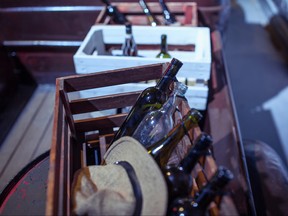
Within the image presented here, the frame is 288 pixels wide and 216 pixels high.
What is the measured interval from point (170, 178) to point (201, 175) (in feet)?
0.25

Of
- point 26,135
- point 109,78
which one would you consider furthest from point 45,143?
point 109,78

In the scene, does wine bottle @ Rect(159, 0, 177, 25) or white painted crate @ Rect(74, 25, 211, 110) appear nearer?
white painted crate @ Rect(74, 25, 211, 110)

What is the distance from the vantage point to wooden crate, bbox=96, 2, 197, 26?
1571 mm

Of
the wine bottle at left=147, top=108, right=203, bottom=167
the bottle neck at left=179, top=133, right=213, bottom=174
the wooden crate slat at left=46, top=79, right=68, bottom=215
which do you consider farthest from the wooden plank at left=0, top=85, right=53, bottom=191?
the bottle neck at left=179, top=133, right=213, bottom=174

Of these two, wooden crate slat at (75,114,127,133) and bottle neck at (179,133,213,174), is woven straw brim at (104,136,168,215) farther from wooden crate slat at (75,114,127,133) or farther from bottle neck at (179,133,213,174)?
wooden crate slat at (75,114,127,133)

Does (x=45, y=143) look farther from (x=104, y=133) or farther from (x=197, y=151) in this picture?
(x=197, y=151)

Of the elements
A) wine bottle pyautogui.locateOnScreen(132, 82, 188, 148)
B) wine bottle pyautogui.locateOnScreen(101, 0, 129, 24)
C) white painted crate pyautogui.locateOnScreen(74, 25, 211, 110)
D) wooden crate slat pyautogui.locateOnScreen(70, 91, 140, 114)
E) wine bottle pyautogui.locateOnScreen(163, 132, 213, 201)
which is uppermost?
wine bottle pyautogui.locateOnScreen(101, 0, 129, 24)

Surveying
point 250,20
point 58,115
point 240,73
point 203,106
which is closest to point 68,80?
point 58,115

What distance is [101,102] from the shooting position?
0.90m

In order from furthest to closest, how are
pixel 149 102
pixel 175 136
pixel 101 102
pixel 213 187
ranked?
pixel 101 102 < pixel 149 102 < pixel 175 136 < pixel 213 187

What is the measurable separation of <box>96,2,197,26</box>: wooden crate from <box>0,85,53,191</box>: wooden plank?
82cm

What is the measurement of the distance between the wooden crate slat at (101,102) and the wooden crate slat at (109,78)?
6cm

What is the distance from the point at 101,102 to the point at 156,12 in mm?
931

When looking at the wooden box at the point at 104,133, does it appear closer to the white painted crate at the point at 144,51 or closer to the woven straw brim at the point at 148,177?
the woven straw brim at the point at 148,177
